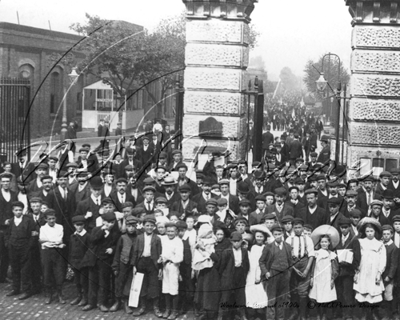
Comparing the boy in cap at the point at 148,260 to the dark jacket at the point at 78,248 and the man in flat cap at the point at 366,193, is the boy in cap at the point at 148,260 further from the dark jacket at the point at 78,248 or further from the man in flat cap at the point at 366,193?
the man in flat cap at the point at 366,193

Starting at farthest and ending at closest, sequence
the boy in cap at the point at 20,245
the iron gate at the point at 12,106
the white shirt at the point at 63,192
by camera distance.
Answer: the iron gate at the point at 12,106
the white shirt at the point at 63,192
the boy in cap at the point at 20,245

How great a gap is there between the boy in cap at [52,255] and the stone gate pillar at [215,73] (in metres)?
4.46

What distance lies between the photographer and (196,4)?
13242 millimetres

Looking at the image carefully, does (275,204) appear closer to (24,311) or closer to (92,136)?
(24,311)

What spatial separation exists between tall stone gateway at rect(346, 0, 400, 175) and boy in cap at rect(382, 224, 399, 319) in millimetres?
4218

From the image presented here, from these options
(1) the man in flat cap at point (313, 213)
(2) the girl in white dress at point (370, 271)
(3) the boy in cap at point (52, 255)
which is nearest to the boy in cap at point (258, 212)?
(1) the man in flat cap at point (313, 213)

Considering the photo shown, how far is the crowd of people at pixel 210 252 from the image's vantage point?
871cm

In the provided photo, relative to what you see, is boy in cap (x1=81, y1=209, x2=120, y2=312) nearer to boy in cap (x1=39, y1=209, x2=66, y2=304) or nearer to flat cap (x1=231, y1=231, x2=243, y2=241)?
boy in cap (x1=39, y1=209, x2=66, y2=304)

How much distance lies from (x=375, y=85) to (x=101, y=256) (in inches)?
241

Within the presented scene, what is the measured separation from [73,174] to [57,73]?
883 inches

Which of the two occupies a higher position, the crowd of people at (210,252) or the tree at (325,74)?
the tree at (325,74)

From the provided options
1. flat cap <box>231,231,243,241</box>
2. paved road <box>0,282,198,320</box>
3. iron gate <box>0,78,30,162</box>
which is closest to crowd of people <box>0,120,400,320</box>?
flat cap <box>231,231,243,241</box>

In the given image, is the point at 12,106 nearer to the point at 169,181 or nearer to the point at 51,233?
the point at 169,181

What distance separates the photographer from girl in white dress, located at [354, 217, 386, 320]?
8688mm
